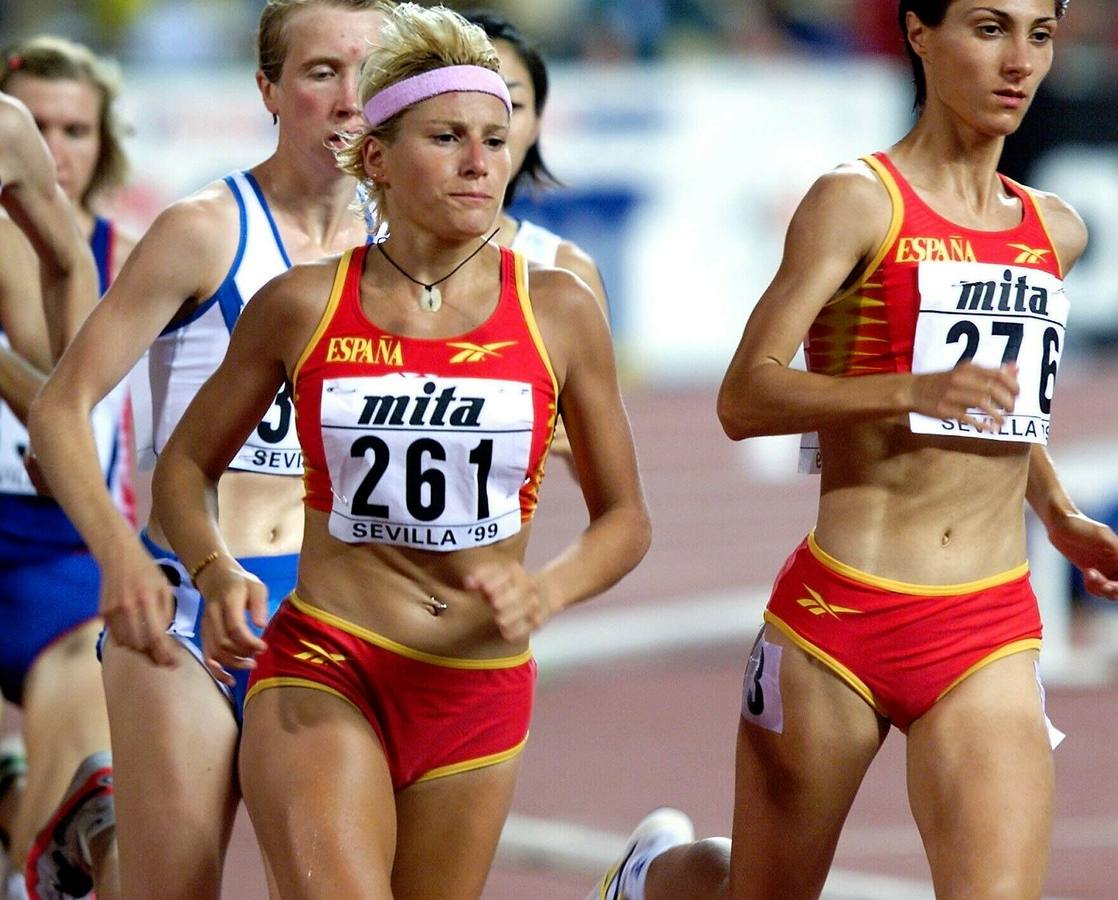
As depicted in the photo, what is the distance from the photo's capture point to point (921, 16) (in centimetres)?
411

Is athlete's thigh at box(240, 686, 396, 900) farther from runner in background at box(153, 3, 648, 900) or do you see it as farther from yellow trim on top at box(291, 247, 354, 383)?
yellow trim on top at box(291, 247, 354, 383)

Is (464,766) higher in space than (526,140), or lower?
lower

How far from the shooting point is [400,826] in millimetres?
3848

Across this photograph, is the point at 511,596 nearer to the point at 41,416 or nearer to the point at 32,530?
the point at 41,416

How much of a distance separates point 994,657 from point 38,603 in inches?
105

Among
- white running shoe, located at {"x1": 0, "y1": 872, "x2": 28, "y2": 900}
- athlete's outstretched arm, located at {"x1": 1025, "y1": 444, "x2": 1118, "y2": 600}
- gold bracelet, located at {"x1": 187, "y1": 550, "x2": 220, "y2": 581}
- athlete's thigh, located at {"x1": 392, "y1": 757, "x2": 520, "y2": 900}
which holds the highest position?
athlete's outstretched arm, located at {"x1": 1025, "y1": 444, "x2": 1118, "y2": 600}

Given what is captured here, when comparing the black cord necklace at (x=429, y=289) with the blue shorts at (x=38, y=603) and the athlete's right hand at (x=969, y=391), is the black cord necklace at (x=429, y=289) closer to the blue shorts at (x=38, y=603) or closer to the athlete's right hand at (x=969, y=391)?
the athlete's right hand at (x=969, y=391)

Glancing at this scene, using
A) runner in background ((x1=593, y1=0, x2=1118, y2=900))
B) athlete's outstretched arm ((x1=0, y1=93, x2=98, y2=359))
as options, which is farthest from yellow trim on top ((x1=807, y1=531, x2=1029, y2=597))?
athlete's outstretched arm ((x1=0, y1=93, x2=98, y2=359))

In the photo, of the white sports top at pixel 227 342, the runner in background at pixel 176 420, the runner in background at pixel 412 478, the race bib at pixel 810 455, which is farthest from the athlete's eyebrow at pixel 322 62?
the race bib at pixel 810 455

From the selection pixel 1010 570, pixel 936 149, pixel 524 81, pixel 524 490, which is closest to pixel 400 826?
pixel 524 490

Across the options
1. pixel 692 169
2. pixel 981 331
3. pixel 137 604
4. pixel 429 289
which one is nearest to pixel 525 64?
pixel 429 289

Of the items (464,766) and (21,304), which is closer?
(464,766)

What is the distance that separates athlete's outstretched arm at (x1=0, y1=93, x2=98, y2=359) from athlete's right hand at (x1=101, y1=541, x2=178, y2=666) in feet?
4.43

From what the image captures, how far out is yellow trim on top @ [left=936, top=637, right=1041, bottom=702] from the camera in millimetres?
3984
